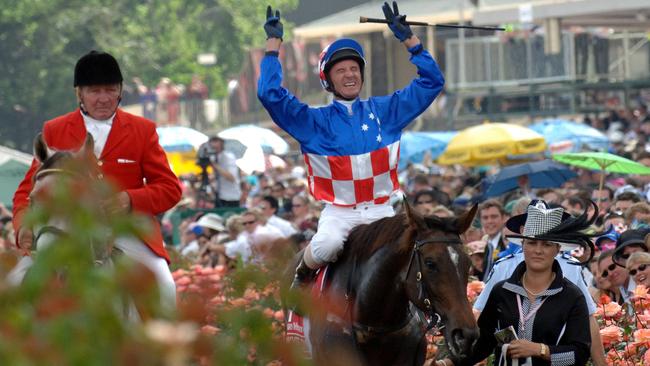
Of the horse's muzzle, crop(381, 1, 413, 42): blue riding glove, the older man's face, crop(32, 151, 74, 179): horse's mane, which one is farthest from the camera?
crop(32, 151, 74, 179): horse's mane

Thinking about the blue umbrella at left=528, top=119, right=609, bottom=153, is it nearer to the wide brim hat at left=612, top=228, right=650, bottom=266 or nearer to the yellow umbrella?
the yellow umbrella

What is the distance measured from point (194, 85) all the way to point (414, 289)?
39.6 m

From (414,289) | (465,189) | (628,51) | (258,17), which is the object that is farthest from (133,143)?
(258,17)

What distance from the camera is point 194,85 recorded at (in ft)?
151

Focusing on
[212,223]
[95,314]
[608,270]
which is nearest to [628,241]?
[608,270]

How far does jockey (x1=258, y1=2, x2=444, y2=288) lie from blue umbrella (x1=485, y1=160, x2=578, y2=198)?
9.17m

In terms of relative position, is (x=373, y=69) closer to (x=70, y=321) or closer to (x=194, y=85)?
(x=194, y=85)

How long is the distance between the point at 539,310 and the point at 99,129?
2234 millimetres

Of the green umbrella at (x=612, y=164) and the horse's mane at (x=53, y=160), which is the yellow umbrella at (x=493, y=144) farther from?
the horse's mane at (x=53, y=160)

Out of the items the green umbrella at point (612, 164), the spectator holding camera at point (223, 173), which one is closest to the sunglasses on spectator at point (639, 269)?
the green umbrella at point (612, 164)

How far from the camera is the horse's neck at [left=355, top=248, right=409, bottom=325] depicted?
22.9 ft

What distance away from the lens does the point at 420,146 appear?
90.8 feet

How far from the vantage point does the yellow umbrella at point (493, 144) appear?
20438 millimetres

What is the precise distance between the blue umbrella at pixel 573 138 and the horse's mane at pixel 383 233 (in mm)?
16392
